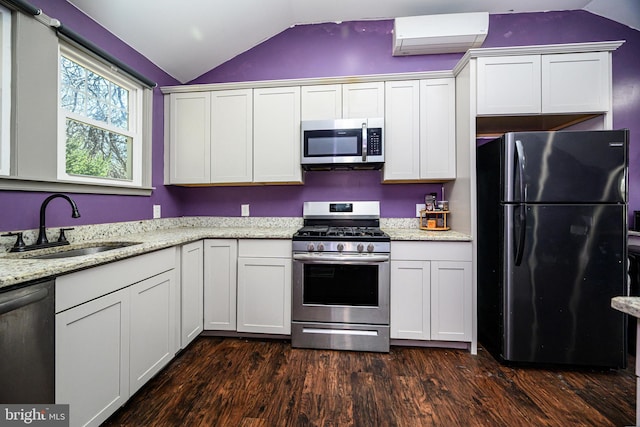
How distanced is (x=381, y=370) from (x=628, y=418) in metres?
1.27

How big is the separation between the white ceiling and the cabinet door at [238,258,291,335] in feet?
6.51

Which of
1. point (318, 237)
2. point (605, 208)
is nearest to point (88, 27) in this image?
point (318, 237)

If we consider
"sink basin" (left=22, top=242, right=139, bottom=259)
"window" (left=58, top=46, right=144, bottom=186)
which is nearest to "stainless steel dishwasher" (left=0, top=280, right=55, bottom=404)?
"sink basin" (left=22, top=242, right=139, bottom=259)

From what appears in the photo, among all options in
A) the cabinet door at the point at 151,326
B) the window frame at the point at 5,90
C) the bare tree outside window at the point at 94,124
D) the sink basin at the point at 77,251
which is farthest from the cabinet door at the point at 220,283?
the window frame at the point at 5,90

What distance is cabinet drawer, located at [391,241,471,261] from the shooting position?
83.7 inches

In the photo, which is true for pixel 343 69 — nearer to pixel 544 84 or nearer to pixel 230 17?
pixel 230 17

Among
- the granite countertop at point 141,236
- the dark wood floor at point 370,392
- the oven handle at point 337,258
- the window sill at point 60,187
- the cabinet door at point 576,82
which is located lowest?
the dark wood floor at point 370,392

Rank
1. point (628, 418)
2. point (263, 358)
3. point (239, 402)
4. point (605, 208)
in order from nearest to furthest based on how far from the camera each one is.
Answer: point (628, 418) < point (239, 402) < point (605, 208) < point (263, 358)

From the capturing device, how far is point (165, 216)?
2760 mm

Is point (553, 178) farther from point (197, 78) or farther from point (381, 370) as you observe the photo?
point (197, 78)

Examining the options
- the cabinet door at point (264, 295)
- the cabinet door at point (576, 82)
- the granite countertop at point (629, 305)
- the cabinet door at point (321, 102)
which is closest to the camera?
the granite countertop at point (629, 305)

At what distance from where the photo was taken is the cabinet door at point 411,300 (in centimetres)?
215

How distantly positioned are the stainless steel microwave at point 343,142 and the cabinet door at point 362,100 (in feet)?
0.42

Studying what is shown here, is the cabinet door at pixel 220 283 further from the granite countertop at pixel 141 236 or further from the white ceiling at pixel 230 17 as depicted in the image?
the white ceiling at pixel 230 17
